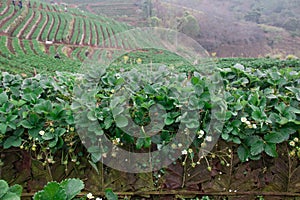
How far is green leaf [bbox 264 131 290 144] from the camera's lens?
40.1 inches

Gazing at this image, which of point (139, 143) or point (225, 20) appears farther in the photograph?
point (225, 20)

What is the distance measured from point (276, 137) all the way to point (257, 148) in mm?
81

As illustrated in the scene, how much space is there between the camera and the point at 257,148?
1039mm

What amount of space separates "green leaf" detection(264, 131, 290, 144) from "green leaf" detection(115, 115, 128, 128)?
0.54 metres

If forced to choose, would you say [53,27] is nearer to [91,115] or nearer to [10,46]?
[10,46]

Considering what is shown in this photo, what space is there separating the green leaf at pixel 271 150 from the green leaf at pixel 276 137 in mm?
18

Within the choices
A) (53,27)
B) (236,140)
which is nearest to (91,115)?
(236,140)

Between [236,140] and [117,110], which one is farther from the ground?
[117,110]

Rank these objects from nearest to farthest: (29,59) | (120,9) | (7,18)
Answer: (29,59) → (7,18) → (120,9)

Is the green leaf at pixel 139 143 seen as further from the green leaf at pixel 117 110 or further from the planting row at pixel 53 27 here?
the planting row at pixel 53 27

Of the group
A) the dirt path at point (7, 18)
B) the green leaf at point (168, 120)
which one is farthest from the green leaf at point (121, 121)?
the dirt path at point (7, 18)

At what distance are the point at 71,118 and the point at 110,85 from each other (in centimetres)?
32

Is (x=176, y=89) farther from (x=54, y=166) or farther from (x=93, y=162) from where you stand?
(x=54, y=166)

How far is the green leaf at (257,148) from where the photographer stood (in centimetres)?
104
